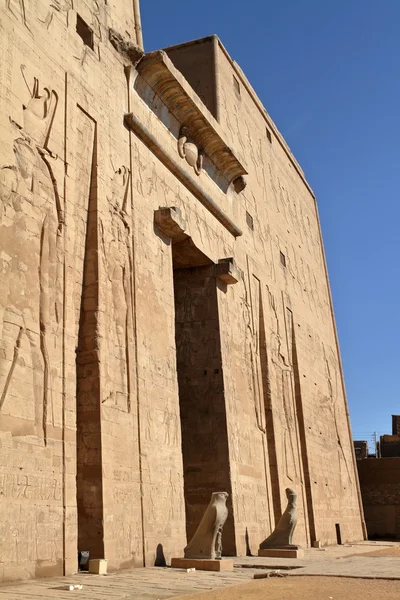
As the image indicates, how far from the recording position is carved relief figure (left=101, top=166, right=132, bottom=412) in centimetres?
892

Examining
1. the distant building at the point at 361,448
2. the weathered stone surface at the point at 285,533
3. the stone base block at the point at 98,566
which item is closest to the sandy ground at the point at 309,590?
the stone base block at the point at 98,566

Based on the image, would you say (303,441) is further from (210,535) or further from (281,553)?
(210,535)

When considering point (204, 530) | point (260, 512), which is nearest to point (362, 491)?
point (260, 512)

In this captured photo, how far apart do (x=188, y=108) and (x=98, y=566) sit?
816 centimetres

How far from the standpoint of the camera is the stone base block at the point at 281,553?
1147 cm

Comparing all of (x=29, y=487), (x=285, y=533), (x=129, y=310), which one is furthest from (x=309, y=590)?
(x=285, y=533)

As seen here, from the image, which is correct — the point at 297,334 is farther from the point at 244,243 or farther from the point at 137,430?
the point at 137,430

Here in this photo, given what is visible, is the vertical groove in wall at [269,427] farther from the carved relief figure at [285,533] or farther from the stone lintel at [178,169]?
the stone lintel at [178,169]

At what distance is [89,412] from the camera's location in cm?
832

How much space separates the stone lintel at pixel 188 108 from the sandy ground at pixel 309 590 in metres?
7.86

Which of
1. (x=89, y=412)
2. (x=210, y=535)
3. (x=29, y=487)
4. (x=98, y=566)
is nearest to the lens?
(x=29, y=487)

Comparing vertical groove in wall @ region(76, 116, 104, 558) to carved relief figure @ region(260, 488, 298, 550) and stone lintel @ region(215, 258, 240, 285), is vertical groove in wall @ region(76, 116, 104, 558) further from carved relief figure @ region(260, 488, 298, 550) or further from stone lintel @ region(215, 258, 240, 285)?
carved relief figure @ region(260, 488, 298, 550)

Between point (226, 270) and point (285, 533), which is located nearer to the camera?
point (285, 533)

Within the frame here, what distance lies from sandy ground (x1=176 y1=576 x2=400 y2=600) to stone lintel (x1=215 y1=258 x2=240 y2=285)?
22.1 ft
